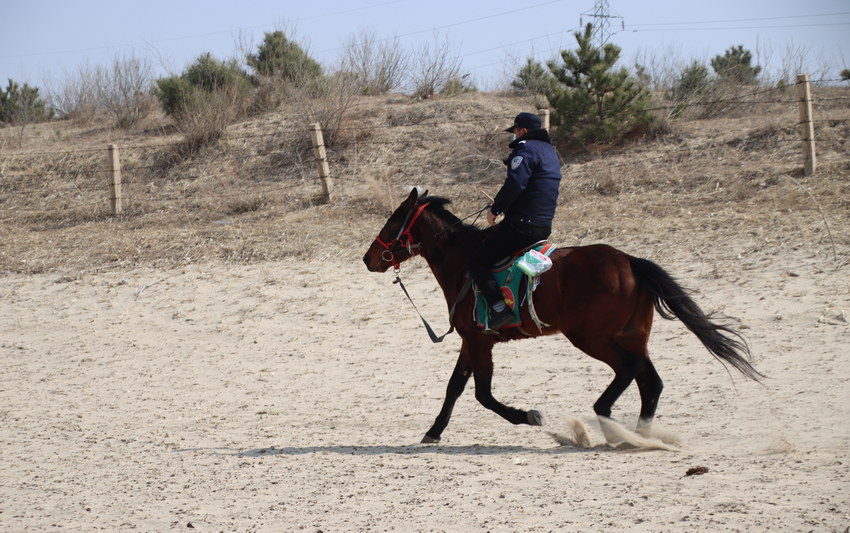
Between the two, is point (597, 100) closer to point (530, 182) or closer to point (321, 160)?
point (321, 160)

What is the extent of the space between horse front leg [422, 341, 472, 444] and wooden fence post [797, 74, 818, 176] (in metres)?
9.57

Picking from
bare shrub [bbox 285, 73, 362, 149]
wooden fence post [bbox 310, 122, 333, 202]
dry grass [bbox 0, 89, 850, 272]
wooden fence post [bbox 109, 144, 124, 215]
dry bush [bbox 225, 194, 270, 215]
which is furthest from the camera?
bare shrub [bbox 285, 73, 362, 149]

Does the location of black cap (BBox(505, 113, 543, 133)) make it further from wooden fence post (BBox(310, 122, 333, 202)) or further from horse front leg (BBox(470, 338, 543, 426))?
wooden fence post (BBox(310, 122, 333, 202))

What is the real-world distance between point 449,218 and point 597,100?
11570 mm

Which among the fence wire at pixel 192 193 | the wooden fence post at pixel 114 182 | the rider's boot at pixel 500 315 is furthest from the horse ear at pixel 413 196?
the wooden fence post at pixel 114 182

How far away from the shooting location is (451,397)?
265 inches

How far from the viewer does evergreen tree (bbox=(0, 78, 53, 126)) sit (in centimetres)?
3170

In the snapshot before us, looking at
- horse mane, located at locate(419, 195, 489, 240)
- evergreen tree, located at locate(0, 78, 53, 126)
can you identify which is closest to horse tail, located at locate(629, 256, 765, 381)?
horse mane, located at locate(419, 195, 489, 240)

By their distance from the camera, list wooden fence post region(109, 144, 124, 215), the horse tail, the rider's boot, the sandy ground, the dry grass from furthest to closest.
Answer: wooden fence post region(109, 144, 124, 215)
the dry grass
the rider's boot
the horse tail
the sandy ground

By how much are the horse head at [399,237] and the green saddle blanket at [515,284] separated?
36.7 inches

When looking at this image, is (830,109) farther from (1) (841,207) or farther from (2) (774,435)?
(2) (774,435)

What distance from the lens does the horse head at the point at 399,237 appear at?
7.11 meters

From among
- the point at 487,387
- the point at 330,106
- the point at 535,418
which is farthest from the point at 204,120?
the point at 535,418

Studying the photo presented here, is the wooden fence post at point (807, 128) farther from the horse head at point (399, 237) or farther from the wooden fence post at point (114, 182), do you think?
the wooden fence post at point (114, 182)
